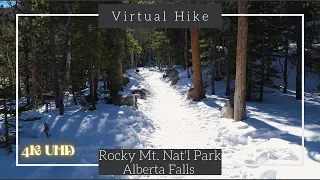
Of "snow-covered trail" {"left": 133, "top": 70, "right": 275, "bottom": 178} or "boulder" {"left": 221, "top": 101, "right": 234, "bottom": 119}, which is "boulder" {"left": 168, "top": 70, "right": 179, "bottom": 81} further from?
"boulder" {"left": 221, "top": 101, "right": 234, "bottom": 119}

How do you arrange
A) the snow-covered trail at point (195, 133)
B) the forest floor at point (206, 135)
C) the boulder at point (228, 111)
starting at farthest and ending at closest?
the boulder at point (228, 111) → the snow-covered trail at point (195, 133) → the forest floor at point (206, 135)

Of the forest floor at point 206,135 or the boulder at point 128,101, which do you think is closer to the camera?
the forest floor at point 206,135

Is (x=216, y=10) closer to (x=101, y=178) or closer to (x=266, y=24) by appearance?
(x=101, y=178)

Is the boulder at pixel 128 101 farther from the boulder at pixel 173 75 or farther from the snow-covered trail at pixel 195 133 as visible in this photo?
the boulder at pixel 173 75

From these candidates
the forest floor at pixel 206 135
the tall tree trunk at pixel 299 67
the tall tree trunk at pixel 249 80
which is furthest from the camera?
the tall tree trunk at pixel 299 67

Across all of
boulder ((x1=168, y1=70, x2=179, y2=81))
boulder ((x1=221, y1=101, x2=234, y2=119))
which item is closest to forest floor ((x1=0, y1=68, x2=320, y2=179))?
boulder ((x1=221, y1=101, x2=234, y2=119))

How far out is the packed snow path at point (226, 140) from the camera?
7.09m

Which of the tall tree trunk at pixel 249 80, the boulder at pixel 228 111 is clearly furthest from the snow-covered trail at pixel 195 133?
the tall tree trunk at pixel 249 80

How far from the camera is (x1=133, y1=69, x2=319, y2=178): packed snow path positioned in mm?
7094

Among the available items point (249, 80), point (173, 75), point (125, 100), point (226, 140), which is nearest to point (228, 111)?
point (226, 140)

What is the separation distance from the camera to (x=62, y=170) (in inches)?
281

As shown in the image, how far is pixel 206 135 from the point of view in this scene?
10750 millimetres

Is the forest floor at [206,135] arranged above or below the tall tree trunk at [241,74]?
below

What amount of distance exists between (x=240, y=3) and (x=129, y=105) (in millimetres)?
7980
